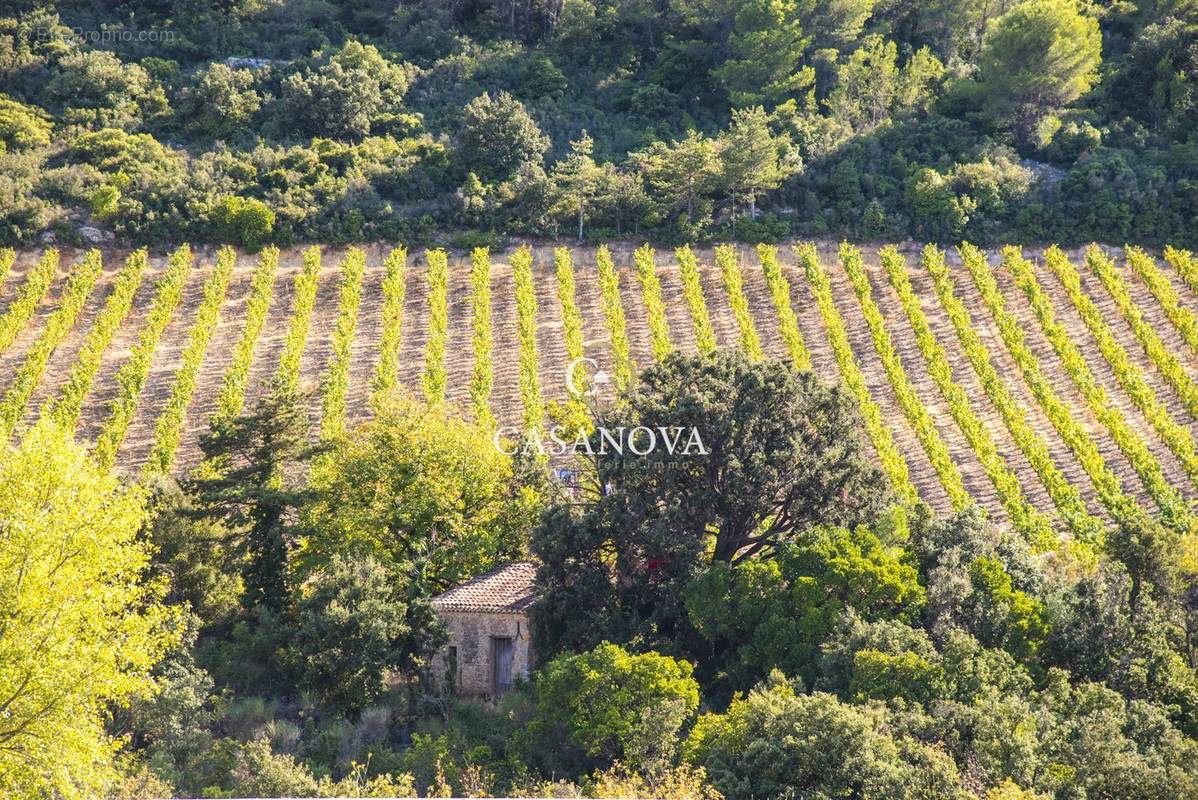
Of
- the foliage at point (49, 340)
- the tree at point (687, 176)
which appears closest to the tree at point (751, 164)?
the tree at point (687, 176)

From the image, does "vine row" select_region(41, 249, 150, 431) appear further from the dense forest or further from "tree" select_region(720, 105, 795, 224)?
"tree" select_region(720, 105, 795, 224)

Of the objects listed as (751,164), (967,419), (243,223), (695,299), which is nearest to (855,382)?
(967,419)

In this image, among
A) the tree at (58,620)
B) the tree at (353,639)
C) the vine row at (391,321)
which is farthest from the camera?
the vine row at (391,321)

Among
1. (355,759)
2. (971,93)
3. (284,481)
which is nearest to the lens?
(355,759)

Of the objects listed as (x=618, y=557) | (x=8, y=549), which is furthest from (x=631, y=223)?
(x=8, y=549)

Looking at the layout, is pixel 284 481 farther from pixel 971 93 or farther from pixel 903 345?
pixel 971 93

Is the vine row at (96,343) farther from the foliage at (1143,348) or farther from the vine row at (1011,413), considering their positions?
the foliage at (1143,348)

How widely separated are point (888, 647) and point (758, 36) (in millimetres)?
34520

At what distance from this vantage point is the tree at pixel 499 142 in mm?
52938

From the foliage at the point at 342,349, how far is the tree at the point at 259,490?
3.50 metres

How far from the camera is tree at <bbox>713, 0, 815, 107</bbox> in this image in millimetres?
57219

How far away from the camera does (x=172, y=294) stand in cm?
4694

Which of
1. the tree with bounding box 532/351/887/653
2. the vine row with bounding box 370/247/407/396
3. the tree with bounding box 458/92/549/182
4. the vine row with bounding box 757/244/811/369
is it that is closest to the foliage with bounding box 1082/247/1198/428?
the vine row with bounding box 757/244/811/369

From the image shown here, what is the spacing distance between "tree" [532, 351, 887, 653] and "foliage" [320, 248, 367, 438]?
30.7ft
